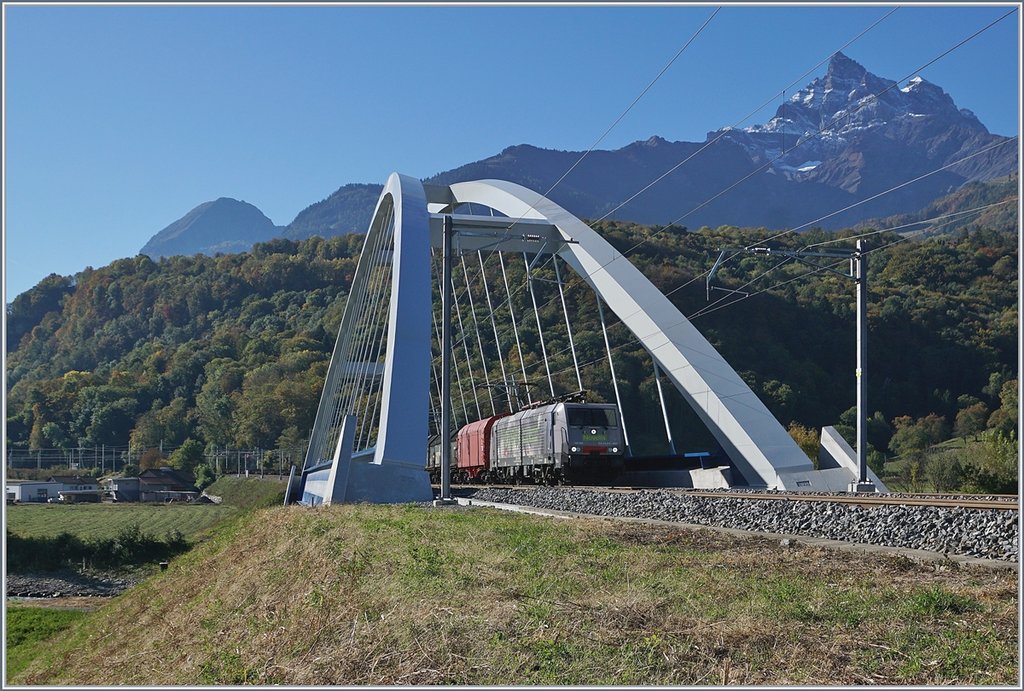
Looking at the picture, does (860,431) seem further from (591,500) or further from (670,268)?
(670,268)

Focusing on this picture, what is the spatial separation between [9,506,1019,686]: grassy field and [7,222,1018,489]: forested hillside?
1262 inches

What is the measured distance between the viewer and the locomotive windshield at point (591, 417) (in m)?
25.4

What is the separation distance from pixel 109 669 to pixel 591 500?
1239 cm

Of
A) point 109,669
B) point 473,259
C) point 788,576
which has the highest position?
point 473,259

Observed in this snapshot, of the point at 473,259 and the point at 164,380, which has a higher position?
the point at 473,259

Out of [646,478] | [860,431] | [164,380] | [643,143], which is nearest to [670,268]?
[646,478]

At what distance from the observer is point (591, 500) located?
18.5 metres

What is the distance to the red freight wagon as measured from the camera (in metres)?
33.9

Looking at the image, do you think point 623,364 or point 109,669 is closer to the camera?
point 109,669

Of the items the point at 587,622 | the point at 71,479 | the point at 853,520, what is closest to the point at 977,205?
the point at 853,520

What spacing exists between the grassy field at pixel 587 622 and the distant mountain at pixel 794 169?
77545mm

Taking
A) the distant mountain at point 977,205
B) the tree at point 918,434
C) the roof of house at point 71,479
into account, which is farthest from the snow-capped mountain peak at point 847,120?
the roof of house at point 71,479

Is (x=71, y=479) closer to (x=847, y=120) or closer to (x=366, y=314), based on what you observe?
(x=366, y=314)

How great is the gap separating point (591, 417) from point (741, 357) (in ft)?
65.4
